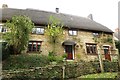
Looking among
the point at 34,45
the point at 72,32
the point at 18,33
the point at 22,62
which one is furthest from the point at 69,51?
the point at 18,33

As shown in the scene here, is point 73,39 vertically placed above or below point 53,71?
above

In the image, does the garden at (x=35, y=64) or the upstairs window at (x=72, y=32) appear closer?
the garden at (x=35, y=64)

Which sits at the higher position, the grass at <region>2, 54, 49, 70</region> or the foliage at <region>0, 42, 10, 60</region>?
the foliage at <region>0, 42, 10, 60</region>

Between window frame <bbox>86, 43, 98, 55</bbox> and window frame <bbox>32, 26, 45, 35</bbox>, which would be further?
window frame <bbox>86, 43, 98, 55</bbox>

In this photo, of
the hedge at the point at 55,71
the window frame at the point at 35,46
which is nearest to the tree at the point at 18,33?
Result: the window frame at the point at 35,46

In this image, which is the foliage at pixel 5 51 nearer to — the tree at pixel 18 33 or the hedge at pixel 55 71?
the tree at pixel 18 33

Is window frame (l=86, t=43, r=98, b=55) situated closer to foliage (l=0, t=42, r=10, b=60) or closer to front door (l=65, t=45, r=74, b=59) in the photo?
front door (l=65, t=45, r=74, b=59)

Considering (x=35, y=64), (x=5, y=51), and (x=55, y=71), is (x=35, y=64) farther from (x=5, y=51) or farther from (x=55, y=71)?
(x=55, y=71)

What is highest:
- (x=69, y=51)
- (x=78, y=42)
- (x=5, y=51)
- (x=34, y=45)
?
(x=78, y=42)

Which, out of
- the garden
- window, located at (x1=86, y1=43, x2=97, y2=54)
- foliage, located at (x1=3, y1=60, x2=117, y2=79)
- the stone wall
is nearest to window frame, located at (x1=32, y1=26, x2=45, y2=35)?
the stone wall

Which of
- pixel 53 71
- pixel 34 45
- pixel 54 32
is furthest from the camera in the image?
pixel 54 32

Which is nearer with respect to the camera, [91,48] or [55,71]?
[55,71]

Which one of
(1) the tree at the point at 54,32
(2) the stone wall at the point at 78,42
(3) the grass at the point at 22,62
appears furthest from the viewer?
(2) the stone wall at the point at 78,42

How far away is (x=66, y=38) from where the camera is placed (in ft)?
88.4
